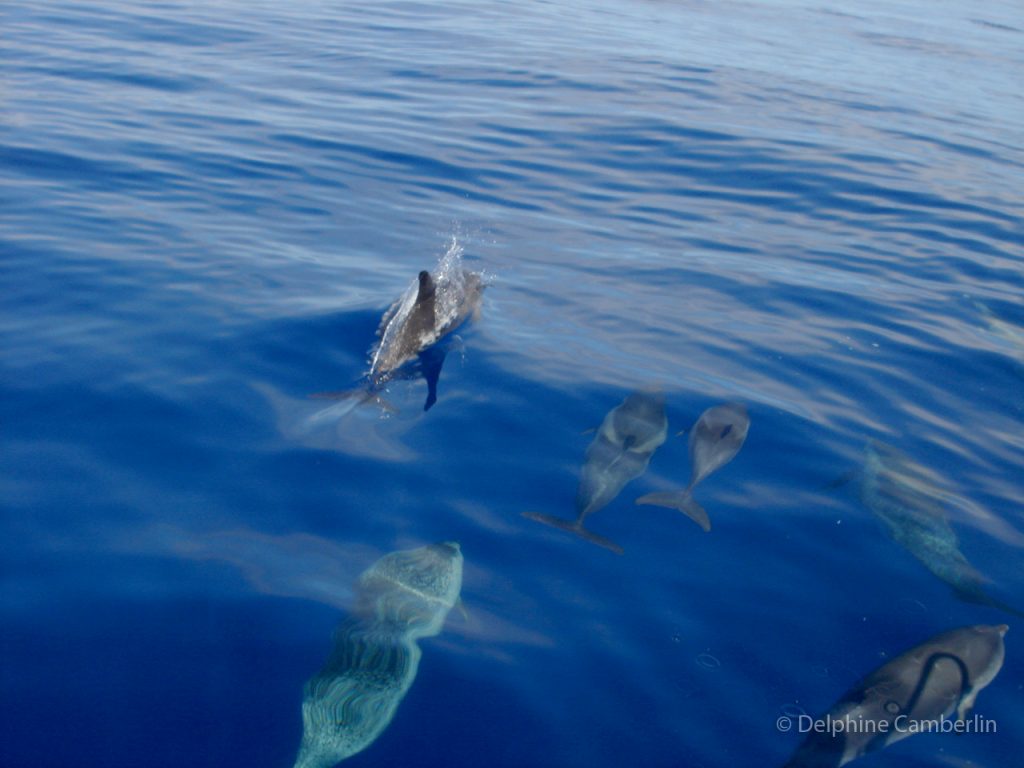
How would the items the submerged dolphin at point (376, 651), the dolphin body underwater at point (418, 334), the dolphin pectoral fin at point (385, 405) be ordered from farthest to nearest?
1. the dolphin body underwater at point (418, 334)
2. the dolphin pectoral fin at point (385, 405)
3. the submerged dolphin at point (376, 651)

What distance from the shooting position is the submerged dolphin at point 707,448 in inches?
224

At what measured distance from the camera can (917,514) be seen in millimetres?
5789

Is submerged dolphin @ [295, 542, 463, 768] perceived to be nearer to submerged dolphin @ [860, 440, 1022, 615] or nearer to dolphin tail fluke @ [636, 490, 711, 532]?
dolphin tail fluke @ [636, 490, 711, 532]

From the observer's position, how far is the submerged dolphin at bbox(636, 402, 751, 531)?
569 cm

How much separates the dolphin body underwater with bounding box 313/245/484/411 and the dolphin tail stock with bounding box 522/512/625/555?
1.60m

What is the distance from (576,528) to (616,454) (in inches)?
32.7

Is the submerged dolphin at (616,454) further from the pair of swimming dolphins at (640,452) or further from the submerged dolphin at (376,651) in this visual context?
the submerged dolphin at (376,651)

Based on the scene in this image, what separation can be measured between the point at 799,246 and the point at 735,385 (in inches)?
164

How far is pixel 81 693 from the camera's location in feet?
13.2

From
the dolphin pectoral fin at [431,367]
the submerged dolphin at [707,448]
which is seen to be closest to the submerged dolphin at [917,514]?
the submerged dolphin at [707,448]

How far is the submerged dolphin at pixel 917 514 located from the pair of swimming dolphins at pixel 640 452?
3.18 ft

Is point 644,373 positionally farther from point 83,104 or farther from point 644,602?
point 83,104

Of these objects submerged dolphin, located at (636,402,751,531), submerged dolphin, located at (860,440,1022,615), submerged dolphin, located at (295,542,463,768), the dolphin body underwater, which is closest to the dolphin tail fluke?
submerged dolphin, located at (636,402,751,531)

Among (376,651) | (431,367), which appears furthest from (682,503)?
(431,367)
